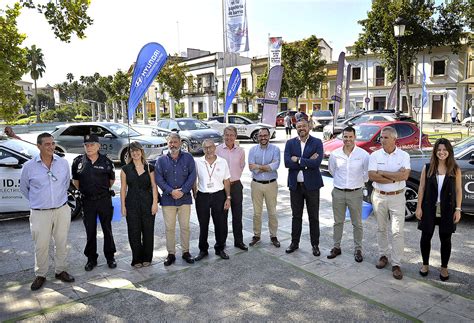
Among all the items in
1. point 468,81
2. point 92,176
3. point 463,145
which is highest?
point 468,81

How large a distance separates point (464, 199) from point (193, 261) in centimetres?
443

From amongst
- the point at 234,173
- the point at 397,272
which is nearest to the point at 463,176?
the point at 397,272

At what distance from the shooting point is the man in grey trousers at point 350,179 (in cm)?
498

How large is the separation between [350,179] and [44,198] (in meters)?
3.77

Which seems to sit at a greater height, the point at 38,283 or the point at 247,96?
the point at 247,96

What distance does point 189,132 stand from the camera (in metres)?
16.0

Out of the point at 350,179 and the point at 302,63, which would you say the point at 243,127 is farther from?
the point at 302,63

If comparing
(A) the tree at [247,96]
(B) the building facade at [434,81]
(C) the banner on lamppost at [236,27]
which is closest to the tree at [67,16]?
(C) the banner on lamppost at [236,27]

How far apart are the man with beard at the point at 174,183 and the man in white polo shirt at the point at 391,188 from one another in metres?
2.35

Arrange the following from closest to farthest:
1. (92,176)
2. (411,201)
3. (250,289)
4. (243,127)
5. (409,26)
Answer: (250,289)
(92,176)
(411,201)
(243,127)
(409,26)

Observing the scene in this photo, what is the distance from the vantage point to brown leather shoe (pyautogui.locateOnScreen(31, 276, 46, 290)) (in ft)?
14.4

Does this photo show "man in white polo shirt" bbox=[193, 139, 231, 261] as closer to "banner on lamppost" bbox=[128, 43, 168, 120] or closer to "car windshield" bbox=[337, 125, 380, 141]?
"banner on lamppost" bbox=[128, 43, 168, 120]

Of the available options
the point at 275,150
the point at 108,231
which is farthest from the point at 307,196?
the point at 108,231

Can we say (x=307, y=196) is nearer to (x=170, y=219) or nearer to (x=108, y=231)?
(x=170, y=219)
